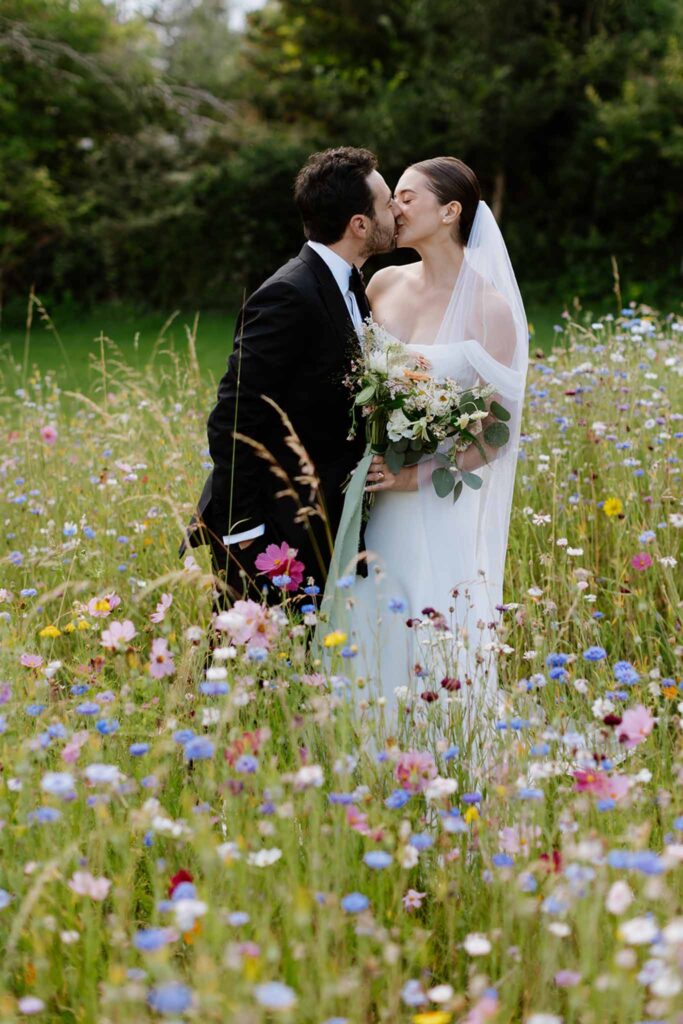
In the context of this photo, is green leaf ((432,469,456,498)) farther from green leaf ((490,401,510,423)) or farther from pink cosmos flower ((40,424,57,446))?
pink cosmos flower ((40,424,57,446))

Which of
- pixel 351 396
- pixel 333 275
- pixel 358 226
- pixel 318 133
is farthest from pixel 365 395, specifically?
pixel 318 133

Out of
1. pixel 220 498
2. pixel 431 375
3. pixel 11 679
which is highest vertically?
pixel 431 375

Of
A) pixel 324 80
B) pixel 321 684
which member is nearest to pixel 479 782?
pixel 321 684

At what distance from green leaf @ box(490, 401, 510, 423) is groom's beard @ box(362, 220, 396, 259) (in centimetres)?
63

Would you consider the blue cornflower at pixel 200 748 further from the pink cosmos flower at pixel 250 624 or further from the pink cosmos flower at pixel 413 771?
the pink cosmos flower at pixel 413 771

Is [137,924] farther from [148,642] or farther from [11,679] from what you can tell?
[148,642]

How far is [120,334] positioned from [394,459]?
14604 mm

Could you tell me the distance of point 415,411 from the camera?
3.37m

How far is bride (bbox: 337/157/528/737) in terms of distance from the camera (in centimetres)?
354

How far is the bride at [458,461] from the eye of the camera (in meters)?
3.54

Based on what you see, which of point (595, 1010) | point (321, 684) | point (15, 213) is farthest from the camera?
point (15, 213)

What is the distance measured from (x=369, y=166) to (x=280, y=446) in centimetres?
96

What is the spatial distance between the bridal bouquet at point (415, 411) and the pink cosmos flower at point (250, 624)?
1008 mm

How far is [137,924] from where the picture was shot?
233 centimetres
